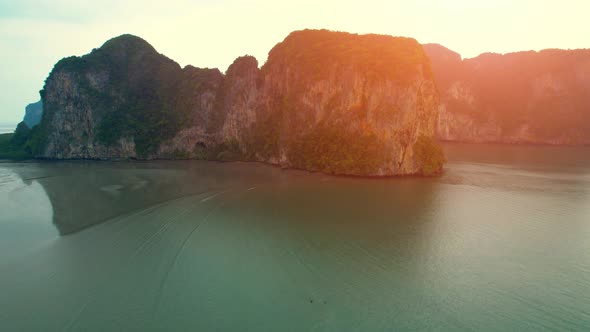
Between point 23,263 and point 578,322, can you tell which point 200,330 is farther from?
point 578,322

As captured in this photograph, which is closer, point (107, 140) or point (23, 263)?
point (23, 263)

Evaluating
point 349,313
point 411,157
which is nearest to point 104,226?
point 349,313

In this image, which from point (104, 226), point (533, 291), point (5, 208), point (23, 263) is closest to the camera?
point (533, 291)

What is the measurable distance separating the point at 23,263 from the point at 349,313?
14.9m

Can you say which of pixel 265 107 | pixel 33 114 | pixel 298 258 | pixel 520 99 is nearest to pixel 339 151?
pixel 265 107

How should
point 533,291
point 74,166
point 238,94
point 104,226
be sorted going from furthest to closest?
point 238,94 < point 74,166 < point 104,226 < point 533,291

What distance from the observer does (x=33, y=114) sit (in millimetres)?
114250

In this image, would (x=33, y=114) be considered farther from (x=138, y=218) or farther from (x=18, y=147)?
(x=138, y=218)

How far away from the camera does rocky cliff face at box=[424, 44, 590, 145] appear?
66500mm

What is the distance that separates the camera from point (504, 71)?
79.2 meters

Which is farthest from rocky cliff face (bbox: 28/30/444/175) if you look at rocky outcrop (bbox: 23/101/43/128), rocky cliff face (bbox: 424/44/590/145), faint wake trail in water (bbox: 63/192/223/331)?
rocky outcrop (bbox: 23/101/43/128)

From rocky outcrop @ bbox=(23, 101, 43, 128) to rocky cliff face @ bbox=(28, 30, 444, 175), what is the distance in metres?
73.3

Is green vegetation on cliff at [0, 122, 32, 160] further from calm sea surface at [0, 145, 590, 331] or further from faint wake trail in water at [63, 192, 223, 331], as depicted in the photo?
faint wake trail in water at [63, 192, 223, 331]

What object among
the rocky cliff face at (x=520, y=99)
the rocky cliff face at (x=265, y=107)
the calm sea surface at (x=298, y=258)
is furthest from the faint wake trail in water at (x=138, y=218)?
the rocky cliff face at (x=520, y=99)
